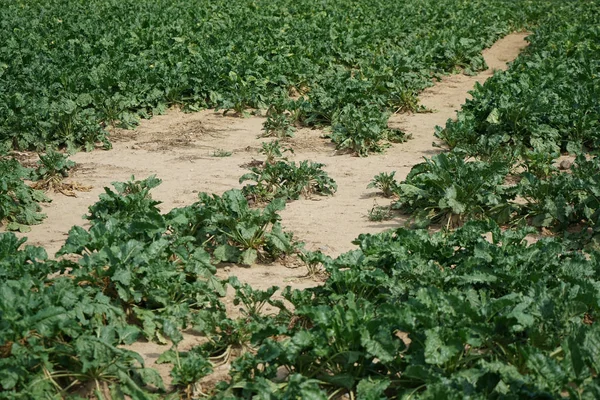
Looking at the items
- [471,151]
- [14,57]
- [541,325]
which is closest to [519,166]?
[471,151]

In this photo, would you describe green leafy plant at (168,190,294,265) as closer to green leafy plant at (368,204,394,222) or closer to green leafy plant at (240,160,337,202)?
green leafy plant at (368,204,394,222)

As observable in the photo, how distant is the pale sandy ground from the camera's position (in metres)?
7.97

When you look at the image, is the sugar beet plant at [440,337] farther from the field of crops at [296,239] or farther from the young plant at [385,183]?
the young plant at [385,183]

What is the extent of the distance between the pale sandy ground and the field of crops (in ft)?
0.60

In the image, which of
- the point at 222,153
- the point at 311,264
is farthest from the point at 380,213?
the point at 222,153

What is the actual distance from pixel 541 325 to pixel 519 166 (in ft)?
16.8

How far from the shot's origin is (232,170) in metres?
10.4

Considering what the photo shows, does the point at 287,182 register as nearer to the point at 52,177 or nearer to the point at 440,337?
the point at 52,177

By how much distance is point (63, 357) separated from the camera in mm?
5125

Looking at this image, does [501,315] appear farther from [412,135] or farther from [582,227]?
[412,135]

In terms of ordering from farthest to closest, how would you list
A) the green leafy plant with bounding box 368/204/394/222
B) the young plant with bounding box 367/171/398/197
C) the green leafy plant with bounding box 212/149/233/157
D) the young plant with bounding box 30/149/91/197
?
the green leafy plant with bounding box 212/149/233/157 → the young plant with bounding box 30/149/91/197 → the young plant with bounding box 367/171/398/197 → the green leafy plant with bounding box 368/204/394/222

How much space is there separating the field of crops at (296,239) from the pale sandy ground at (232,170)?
18 centimetres

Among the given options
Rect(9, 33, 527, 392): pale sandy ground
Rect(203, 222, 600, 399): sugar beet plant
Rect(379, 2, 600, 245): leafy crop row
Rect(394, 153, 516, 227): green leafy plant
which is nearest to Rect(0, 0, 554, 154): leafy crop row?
Rect(9, 33, 527, 392): pale sandy ground

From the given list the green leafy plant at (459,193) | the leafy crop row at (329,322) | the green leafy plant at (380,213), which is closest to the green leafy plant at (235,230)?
the leafy crop row at (329,322)
